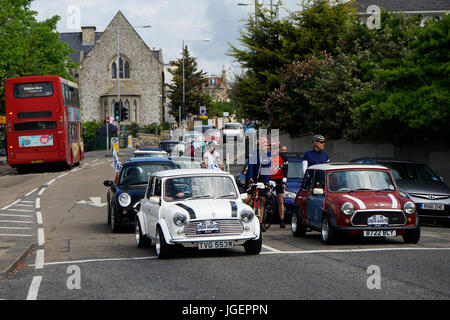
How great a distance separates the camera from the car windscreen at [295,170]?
20.1 m

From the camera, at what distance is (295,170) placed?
2031cm

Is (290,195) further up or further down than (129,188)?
further down

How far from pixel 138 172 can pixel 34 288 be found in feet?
27.7

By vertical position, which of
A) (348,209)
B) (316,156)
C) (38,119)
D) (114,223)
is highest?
(38,119)

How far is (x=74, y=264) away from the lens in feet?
38.2

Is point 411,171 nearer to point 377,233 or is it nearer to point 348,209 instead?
point 377,233

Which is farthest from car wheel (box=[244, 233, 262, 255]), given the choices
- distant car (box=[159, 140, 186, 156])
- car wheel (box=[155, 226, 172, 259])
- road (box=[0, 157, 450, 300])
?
distant car (box=[159, 140, 186, 156])

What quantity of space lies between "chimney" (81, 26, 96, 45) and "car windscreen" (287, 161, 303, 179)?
9324 cm

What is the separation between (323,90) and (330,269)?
802 inches

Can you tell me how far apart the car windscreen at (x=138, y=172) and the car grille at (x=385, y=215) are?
6143 mm

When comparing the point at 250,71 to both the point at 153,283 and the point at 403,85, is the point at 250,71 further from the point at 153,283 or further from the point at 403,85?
the point at 153,283

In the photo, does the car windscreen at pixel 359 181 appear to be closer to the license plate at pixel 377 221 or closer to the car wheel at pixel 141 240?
the license plate at pixel 377 221

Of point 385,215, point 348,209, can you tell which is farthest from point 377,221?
point 348,209

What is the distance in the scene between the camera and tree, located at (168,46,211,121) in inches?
4055
